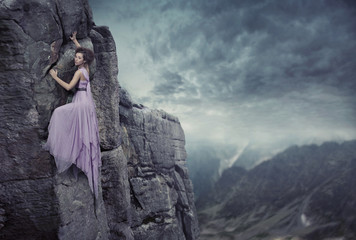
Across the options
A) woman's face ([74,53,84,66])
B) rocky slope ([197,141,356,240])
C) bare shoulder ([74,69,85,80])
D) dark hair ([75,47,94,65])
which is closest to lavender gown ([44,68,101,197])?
bare shoulder ([74,69,85,80])

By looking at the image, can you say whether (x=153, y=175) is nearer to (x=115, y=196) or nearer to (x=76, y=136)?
(x=115, y=196)

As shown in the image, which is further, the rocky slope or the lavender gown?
the rocky slope

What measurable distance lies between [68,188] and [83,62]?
5366mm

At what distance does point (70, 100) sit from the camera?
34.2ft

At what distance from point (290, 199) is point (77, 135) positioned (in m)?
146

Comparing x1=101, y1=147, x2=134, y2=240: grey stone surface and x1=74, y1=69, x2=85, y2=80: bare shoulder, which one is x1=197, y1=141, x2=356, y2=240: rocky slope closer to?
x1=101, y1=147, x2=134, y2=240: grey stone surface

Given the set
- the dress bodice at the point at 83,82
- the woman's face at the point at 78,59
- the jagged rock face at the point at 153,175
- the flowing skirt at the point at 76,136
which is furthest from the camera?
the jagged rock face at the point at 153,175

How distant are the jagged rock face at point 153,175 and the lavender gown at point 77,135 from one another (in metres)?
10.7

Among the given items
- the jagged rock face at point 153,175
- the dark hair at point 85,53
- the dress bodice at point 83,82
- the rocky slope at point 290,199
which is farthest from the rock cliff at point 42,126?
the rocky slope at point 290,199

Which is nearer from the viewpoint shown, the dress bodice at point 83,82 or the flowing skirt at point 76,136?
the flowing skirt at point 76,136

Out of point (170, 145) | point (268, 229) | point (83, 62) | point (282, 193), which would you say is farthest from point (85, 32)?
point (282, 193)

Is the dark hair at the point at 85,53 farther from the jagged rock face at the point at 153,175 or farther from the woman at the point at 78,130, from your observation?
the jagged rock face at the point at 153,175

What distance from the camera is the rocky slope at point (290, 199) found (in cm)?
9350

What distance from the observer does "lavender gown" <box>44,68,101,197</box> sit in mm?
8898
